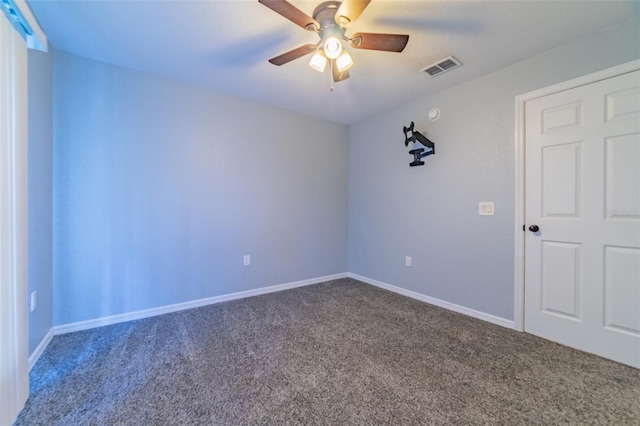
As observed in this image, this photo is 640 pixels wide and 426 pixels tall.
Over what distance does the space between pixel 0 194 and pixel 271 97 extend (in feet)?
7.99

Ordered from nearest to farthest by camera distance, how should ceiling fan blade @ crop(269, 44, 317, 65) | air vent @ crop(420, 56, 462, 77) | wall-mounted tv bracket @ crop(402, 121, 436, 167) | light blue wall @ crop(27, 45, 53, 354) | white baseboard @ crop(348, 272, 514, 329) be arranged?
ceiling fan blade @ crop(269, 44, 317, 65) → light blue wall @ crop(27, 45, 53, 354) → air vent @ crop(420, 56, 462, 77) → white baseboard @ crop(348, 272, 514, 329) → wall-mounted tv bracket @ crop(402, 121, 436, 167)

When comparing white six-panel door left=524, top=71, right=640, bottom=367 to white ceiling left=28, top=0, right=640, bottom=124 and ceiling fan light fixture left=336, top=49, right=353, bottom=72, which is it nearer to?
white ceiling left=28, top=0, right=640, bottom=124

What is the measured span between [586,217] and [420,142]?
158 cm

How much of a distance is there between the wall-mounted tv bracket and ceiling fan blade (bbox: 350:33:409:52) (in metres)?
1.40

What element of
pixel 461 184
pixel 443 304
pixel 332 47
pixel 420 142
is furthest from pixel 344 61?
pixel 443 304

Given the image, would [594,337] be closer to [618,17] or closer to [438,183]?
[438,183]

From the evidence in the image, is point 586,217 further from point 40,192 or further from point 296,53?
point 40,192

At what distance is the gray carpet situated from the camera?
1.35 meters

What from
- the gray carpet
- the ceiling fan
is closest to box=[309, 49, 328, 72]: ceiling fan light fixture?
the ceiling fan

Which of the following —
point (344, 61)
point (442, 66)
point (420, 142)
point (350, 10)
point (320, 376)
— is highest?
point (442, 66)

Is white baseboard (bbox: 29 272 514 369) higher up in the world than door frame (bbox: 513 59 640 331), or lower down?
lower down

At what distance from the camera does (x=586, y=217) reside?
1987mm

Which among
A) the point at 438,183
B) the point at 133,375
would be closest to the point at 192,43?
the point at 133,375

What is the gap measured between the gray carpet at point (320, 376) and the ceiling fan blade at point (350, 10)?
7.31 feet
